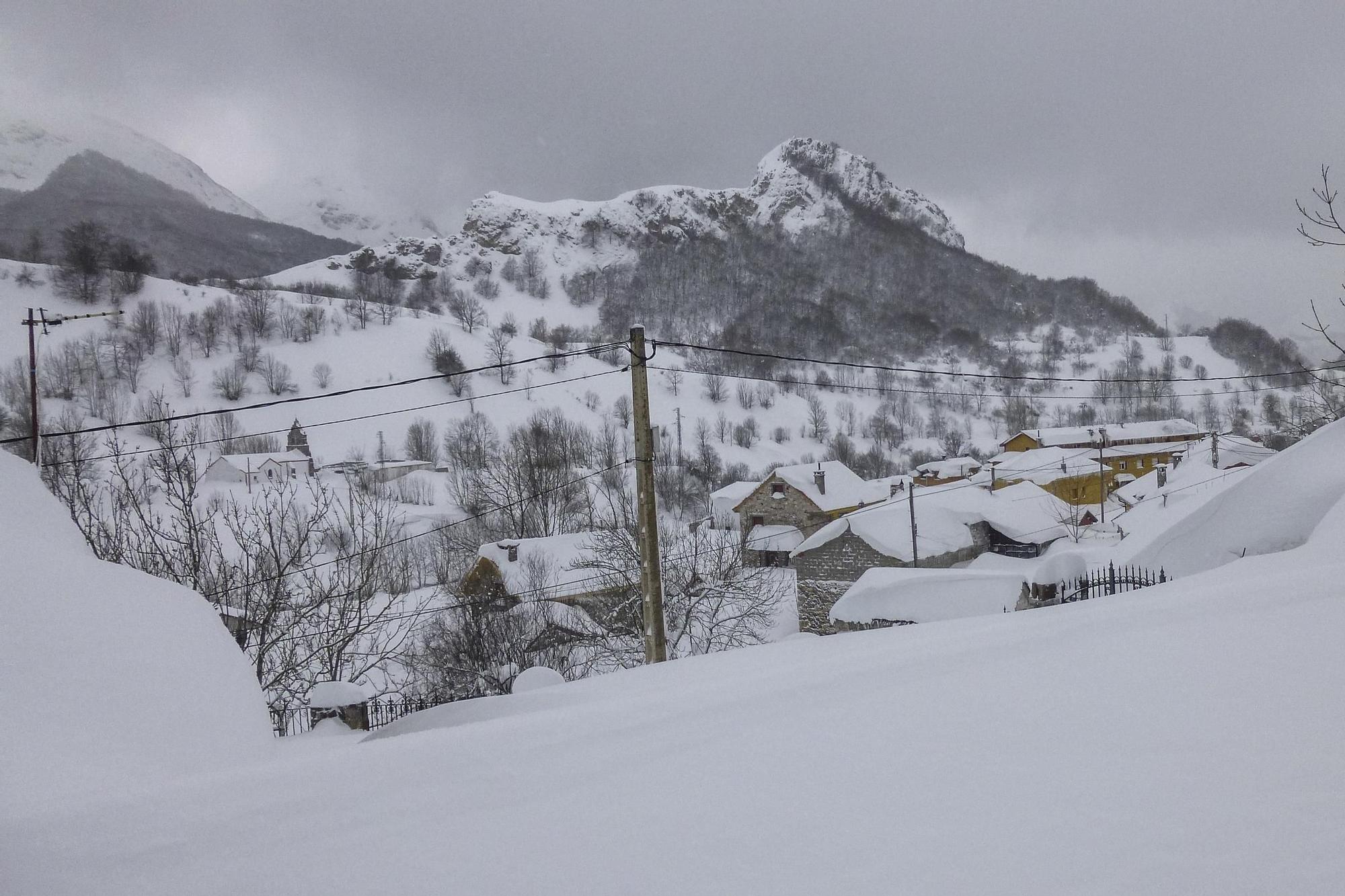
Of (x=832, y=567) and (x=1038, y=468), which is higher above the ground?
(x=1038, y=468)

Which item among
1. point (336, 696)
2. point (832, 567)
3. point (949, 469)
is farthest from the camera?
point (949, 469)

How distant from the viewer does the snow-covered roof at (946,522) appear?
22188 mm

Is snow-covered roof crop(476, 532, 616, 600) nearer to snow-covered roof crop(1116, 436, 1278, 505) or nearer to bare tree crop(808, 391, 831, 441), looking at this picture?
snow-covered roof crop(1116, 436, 1278, 505)

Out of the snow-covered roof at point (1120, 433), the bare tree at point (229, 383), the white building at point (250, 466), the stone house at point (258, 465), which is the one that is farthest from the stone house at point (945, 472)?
the bare tree at point (229, 383)

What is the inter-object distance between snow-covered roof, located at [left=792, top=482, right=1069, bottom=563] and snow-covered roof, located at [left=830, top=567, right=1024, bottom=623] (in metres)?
12.8

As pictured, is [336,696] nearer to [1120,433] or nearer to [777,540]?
[777,540]

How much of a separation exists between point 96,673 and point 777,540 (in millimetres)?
30243

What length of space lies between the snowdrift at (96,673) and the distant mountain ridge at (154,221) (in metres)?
55.3

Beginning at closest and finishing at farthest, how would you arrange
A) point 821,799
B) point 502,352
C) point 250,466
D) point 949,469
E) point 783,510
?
point 821,799 → point 783,510 → point 250,466 → point 949,469 → point 502,352

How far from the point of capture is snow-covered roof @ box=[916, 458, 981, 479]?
46625 mm

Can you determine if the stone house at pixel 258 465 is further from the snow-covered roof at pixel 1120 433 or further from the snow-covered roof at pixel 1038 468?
the snow-covered roof at pixel 1120 433

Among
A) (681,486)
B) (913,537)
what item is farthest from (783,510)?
(681,486)

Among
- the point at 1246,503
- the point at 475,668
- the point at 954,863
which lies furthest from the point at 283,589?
the point at 1246,503

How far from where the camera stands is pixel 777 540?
105 ft
